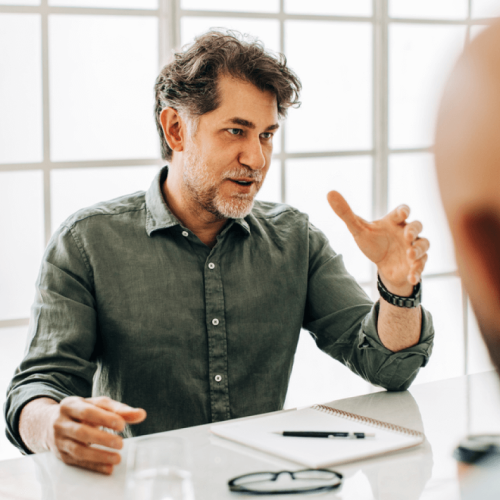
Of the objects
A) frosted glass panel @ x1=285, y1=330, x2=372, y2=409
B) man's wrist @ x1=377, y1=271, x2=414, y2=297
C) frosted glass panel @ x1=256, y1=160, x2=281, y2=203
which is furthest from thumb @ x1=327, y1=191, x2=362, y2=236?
frosted glass panel @ x1=285, y1=330, x2=372, y2=409

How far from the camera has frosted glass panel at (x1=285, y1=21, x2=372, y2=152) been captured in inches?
98.8

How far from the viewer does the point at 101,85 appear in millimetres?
2115

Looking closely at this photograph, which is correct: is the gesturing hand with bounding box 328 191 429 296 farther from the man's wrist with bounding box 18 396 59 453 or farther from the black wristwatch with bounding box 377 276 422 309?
the man's wrist with bounding box 18 396 59 453

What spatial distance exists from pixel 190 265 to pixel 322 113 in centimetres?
130

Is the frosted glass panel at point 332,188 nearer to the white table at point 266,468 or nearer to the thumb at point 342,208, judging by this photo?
the thumb at point 342,208

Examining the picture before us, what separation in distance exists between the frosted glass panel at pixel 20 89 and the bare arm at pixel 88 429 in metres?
1.29

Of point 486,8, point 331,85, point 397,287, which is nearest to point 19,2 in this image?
point 331,85

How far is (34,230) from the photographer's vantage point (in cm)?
207

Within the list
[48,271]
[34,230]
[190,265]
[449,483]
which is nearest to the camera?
[449,483]

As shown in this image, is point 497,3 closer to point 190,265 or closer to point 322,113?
point 190,265

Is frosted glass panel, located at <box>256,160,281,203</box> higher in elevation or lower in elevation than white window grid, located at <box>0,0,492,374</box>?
lower

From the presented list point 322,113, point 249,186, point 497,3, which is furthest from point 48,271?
point 322,113

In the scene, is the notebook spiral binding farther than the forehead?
No

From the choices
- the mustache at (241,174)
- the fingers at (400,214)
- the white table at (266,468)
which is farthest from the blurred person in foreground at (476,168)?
the mustache at (241,174)
